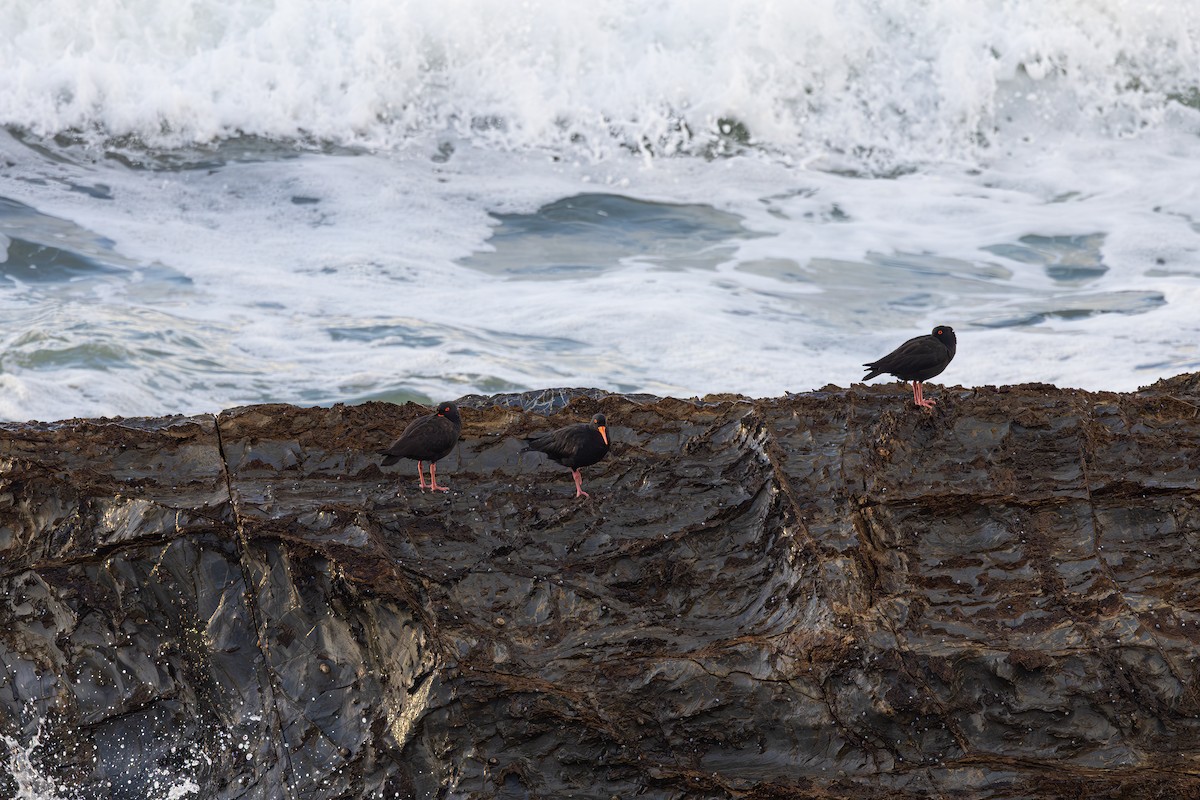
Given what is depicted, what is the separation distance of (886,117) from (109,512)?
15050mm

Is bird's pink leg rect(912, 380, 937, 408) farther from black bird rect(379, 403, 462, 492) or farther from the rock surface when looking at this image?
black bird rect(379, 403, 462, 492)

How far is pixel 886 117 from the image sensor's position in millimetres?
17969

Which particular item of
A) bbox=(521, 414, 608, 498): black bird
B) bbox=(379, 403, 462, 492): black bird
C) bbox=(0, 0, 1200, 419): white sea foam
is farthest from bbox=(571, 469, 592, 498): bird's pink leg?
bbox=(0, 0, 1200, 419): white sea foam

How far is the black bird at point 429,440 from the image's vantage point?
17.0 ft

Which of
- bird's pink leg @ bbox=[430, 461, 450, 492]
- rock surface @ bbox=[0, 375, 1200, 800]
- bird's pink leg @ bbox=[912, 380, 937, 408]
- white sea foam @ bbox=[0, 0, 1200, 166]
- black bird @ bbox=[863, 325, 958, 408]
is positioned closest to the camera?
rock surface @ bbox=[0, 375, 1200, 800]

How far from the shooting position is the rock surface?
448cm

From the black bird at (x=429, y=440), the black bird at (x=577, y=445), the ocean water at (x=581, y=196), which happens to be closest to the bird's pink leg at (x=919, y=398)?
the black bird at (x=577, y=445)

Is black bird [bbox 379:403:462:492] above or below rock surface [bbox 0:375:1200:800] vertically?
above

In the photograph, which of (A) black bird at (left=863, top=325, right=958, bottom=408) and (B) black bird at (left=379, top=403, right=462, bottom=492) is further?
(A) black bird at (left=863, top=325, right=958, bottom=408)

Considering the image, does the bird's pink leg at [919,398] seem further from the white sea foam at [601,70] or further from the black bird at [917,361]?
the white sea foam at [601,70]

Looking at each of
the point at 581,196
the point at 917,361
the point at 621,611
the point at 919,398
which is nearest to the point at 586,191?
the point at 581,196

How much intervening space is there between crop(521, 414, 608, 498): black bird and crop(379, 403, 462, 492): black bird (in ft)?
1.22

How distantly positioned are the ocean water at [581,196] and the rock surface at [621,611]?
16.2 ft

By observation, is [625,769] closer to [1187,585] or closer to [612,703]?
[612,703]
